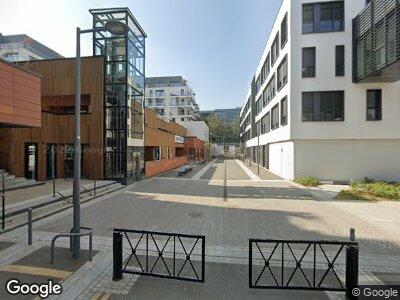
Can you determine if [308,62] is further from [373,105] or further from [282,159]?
[282,159]

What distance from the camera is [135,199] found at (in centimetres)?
1389

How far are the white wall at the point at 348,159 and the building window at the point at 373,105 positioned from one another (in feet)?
6.12

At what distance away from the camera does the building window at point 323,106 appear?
20.1 meters

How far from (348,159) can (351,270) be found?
17636mm

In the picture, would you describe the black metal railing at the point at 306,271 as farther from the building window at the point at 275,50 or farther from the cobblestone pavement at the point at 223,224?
the building window at the point at 275,50

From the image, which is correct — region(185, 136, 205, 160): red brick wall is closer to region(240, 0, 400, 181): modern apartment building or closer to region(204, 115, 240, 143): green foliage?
region(240, 0, 400, 181): modern apartment building

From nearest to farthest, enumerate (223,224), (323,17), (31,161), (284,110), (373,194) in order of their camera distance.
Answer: (223,224)
(373,194)
(31,161)
(323,17)
(284,110)

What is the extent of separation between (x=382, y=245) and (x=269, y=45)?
27570mm

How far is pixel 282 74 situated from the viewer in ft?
78.7

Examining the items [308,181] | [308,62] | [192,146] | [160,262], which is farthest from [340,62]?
[192,146]

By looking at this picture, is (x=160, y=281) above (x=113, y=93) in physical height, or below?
below

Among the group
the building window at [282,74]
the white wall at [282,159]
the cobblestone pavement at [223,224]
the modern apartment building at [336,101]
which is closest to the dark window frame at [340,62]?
the modern apartment building at [336,101]

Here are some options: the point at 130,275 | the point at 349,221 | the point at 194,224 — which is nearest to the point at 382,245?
the point at 349,221

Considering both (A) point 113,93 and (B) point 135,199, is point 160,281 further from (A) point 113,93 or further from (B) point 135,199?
(A) point 113,93
